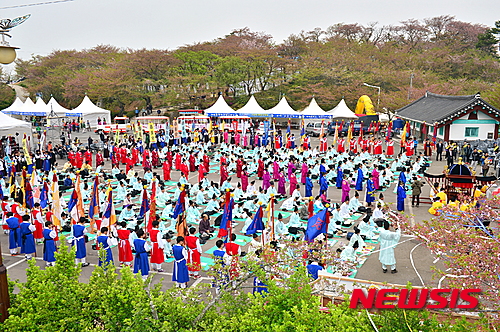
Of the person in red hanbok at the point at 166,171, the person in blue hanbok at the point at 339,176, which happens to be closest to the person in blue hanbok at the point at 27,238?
the person in red hanbok at the point at 166,171

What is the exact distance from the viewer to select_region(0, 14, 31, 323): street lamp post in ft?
16.9

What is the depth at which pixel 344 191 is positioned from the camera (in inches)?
634

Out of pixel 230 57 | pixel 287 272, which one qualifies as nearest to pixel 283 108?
pixel 230 57

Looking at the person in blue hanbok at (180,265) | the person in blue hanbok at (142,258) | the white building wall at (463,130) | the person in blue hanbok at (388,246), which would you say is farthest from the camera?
the white building wall at (463,130)

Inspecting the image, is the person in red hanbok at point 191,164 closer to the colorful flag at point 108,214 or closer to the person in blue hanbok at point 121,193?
the person in blue hanbok at point 121,193

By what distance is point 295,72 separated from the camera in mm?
49594

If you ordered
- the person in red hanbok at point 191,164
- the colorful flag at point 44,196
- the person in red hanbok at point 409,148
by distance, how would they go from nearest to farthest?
the colorful flag at point 44,196 → the person in red hanbok at point 191,164 → the person in red hanbok at point 409,148

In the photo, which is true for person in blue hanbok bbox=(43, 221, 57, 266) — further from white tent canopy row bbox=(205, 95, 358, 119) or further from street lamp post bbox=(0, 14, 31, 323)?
white tent canopy row bbox=(205, 95, 358, 119)

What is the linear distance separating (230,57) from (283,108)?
58.4 ft

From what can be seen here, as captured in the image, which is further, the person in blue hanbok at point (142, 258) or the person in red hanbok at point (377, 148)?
the person in red hanbok at point (377, 148)

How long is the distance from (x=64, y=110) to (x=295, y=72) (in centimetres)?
2599

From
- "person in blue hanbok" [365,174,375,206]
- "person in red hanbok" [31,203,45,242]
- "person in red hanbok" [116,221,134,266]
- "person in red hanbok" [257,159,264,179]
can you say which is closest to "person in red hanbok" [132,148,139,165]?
"person in red hanbok" [257,159,264,179]

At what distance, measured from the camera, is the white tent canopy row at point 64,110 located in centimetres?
4100

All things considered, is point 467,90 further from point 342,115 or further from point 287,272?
point 287,272
